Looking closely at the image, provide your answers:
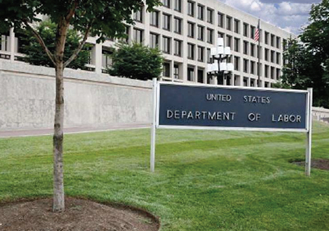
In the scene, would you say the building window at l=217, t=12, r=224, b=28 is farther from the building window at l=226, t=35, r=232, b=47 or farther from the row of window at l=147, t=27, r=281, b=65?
the row of window at l=147, t=27, r=281, b=65

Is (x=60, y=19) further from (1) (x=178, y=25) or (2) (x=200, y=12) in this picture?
(2) (x=200, y=12)

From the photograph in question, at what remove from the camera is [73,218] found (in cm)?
522

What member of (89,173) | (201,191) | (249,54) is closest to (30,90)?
(89,173)

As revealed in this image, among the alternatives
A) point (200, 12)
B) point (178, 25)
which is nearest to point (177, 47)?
point (178, 25)

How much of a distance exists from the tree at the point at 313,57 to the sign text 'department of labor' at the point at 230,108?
5.49 feet

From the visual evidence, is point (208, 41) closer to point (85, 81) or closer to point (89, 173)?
point (85, 81)

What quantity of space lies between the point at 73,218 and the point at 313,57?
840 centimetres

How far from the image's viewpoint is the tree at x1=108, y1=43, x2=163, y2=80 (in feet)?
108

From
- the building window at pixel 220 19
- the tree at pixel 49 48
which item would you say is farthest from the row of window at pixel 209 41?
the tree at pixel 49 48

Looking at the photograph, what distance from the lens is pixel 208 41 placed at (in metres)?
66.8

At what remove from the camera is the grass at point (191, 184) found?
6004 mm

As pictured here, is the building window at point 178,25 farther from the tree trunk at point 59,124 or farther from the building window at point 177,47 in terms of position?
the tree trunk at point 59,124

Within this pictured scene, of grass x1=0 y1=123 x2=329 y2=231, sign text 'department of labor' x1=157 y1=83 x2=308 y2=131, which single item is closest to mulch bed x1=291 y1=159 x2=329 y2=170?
grass x1=0 y1=123 x2=329 y2=231

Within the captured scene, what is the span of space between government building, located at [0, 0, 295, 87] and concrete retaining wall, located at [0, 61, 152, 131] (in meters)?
20.4
